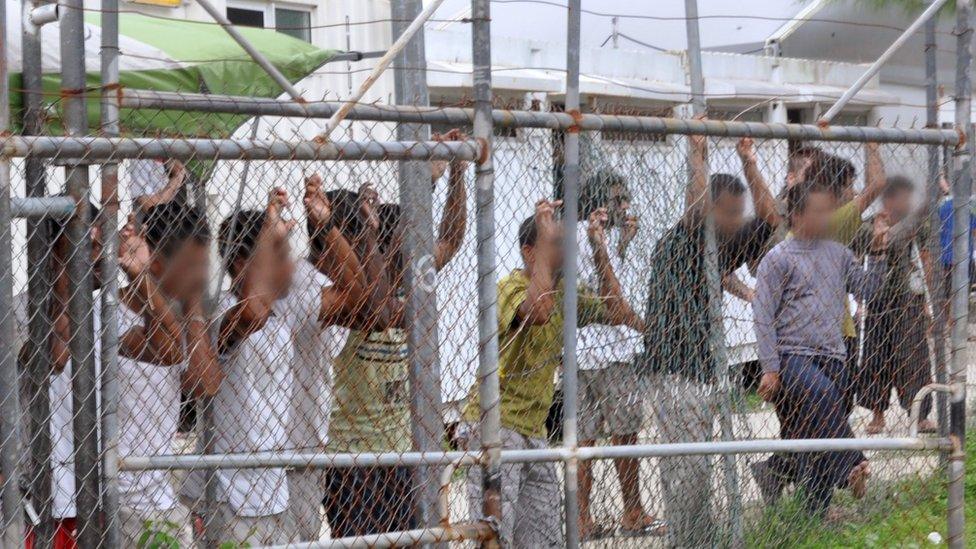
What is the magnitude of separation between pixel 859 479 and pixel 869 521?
240 millimetres

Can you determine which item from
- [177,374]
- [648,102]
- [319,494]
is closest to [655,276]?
[319,494]

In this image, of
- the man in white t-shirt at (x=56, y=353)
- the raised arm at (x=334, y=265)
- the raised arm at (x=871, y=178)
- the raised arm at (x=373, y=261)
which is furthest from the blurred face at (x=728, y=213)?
the man in white t-shirt at (x=56, y=353)

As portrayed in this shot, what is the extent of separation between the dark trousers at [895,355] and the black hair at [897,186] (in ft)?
1.56

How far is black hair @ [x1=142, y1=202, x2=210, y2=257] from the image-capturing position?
3.65 metres

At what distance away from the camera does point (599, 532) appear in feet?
15.4

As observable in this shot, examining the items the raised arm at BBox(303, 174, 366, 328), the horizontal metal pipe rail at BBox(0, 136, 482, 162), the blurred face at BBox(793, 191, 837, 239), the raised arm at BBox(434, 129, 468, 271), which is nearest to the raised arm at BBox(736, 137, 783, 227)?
the blurred face at BBox(793, 191, 837, 239)

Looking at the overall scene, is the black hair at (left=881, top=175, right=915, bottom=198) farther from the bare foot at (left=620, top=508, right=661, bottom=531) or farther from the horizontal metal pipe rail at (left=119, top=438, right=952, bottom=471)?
the bare foot at (left=620, top=508, right=661, bottom=531)

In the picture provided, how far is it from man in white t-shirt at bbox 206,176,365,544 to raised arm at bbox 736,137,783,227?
65.9 inches

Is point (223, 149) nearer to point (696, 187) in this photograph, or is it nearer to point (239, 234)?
point (239, 234)

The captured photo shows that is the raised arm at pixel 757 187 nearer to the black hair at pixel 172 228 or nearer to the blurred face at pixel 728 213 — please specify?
the blurred face at pixel 728 213

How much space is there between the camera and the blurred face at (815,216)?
5.17 m

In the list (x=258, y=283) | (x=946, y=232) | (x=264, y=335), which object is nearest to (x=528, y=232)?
(x=264, y=335)

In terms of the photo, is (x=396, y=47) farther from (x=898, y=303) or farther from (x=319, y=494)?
(x=898, y=303)

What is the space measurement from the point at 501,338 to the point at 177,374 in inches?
54.3
